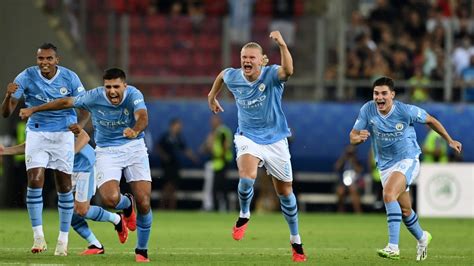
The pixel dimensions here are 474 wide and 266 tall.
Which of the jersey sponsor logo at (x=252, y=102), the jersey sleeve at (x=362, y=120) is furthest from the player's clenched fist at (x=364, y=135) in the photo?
the jersey sponsor logo at (x=252, y=102)

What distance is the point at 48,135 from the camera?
15188 mm

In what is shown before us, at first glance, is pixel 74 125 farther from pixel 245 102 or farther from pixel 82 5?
pixel 82 5

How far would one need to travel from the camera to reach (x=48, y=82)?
1512 centimetres

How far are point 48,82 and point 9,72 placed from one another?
14.2 metres

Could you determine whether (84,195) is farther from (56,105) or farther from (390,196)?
(390,196)

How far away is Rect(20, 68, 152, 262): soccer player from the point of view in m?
13.9

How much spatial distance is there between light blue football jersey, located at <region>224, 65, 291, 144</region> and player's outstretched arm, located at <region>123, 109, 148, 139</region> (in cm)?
151

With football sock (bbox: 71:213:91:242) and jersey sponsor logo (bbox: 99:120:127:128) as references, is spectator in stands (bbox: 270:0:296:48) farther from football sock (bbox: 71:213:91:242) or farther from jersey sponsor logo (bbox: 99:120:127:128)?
jersey sponsor logo (bbox: 99:120:127:128)

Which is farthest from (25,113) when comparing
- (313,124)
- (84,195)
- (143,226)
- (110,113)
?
(313,124)

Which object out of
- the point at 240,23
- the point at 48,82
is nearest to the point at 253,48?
the point at 48,82

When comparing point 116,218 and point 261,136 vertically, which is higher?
point 261,136

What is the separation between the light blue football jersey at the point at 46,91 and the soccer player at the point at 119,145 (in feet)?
2.22

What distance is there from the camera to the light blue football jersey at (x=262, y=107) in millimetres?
14727

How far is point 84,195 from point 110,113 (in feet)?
4.94
